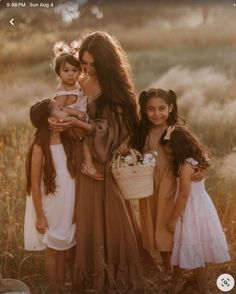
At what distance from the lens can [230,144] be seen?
3086mm

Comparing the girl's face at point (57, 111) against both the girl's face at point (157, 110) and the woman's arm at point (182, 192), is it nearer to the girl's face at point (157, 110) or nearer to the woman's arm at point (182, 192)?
the girl's face at point (157, 110)

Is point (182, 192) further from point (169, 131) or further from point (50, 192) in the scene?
point (50, 192)

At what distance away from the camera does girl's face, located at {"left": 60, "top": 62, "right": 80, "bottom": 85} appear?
2977 millimetres

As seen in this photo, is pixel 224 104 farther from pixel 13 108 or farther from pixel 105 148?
pixel 13 108

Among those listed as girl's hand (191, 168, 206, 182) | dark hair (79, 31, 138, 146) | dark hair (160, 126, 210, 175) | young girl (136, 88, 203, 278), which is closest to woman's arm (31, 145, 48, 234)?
dark hair (79, 31, 138, 146)

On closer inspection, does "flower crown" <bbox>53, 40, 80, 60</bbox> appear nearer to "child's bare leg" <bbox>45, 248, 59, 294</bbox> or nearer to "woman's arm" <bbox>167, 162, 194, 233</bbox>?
"woman's arm" <bbox>167, 162, 194, 233</bbox>

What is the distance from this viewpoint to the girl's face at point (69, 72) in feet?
9.77

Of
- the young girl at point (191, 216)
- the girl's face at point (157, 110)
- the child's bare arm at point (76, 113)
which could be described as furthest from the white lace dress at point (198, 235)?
the child's bare arm at point (76, 113)

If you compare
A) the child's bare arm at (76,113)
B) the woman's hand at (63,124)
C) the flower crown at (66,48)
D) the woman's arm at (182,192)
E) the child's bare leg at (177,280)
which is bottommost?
the child's bare leg at (177,280)

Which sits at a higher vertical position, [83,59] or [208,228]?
[83,59]

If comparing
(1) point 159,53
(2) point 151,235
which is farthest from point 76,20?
(2) point 151,235

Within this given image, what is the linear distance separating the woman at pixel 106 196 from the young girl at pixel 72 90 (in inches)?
1.0

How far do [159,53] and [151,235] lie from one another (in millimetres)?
747

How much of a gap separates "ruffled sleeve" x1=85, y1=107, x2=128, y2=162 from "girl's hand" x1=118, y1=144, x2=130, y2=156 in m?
0.02
